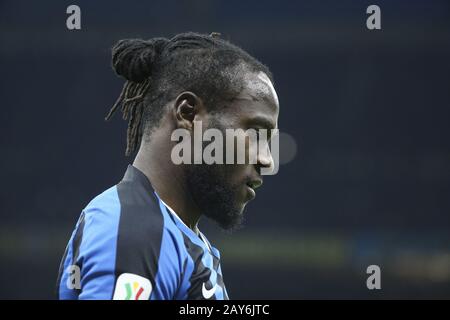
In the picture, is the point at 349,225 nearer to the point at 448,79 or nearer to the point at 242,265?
the point at 242,265

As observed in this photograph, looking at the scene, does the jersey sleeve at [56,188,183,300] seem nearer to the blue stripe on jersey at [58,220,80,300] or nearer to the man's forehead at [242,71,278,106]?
the blue stripe on jersey at [58,220,80,300]

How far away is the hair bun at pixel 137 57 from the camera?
2291mm

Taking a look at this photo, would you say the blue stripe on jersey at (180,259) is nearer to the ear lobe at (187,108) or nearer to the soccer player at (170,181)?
the soccer player at (170,181)

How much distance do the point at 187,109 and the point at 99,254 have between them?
59 centimetres

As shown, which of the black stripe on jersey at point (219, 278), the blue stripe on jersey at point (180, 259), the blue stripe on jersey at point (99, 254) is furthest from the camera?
the black stripe on jersey at point (219, 278)

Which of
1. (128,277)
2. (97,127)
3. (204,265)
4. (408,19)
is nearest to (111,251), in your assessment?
(128,277)

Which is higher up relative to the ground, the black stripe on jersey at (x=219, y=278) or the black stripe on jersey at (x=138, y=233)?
the black stripe on jersey at (x=138, y=233)

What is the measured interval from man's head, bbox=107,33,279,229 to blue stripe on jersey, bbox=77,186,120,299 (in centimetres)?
37

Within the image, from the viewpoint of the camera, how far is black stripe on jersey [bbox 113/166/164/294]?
1.75 meters

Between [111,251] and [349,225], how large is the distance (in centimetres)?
808

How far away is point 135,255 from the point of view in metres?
1.76

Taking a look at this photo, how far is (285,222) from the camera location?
9562 millimetres

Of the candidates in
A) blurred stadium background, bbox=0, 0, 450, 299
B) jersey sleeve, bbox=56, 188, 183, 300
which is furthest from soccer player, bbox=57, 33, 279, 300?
blurred stadium background, bbox=0, 0, 450, 299

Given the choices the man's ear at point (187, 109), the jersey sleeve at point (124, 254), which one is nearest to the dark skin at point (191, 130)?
the man's ear at point (187, 109)
